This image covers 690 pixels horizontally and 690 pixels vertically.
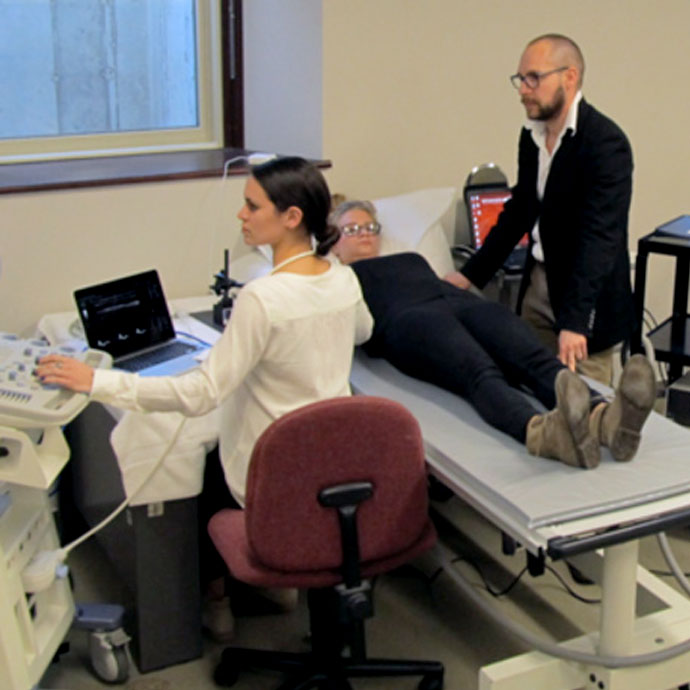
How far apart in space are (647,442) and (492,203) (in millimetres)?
1457

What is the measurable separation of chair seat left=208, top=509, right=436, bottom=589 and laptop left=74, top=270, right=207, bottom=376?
468 mm

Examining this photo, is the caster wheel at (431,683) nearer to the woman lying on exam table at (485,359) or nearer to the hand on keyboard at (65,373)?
the woman lying on exam table at (485,359)

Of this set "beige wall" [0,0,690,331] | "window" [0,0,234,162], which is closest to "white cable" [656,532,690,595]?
"beige wall" [0,0,690,331]

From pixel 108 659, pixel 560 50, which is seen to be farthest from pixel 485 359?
pixel 108 659

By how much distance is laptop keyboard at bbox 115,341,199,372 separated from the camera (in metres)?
2.50

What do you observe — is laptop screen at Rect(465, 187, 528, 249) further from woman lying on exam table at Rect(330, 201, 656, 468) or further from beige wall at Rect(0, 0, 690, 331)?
woman lying on exam table at Rect(330, 201, 656, 468)

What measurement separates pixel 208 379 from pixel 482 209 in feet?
5.62

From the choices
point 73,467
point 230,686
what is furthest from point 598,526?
point 73,467

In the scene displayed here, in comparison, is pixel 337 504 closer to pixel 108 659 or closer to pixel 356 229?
pixel 108 659

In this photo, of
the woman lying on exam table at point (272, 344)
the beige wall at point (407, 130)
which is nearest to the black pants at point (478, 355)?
the woman lying on exam table at point (272, 344)

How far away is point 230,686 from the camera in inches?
92.3

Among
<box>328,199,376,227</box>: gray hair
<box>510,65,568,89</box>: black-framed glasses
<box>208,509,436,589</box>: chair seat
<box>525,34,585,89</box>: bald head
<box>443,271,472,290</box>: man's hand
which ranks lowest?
<box>208,509,436,589</box>: chair seat

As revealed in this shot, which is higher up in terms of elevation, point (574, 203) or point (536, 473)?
point (574, 203)

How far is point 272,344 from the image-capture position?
2.02 meters
